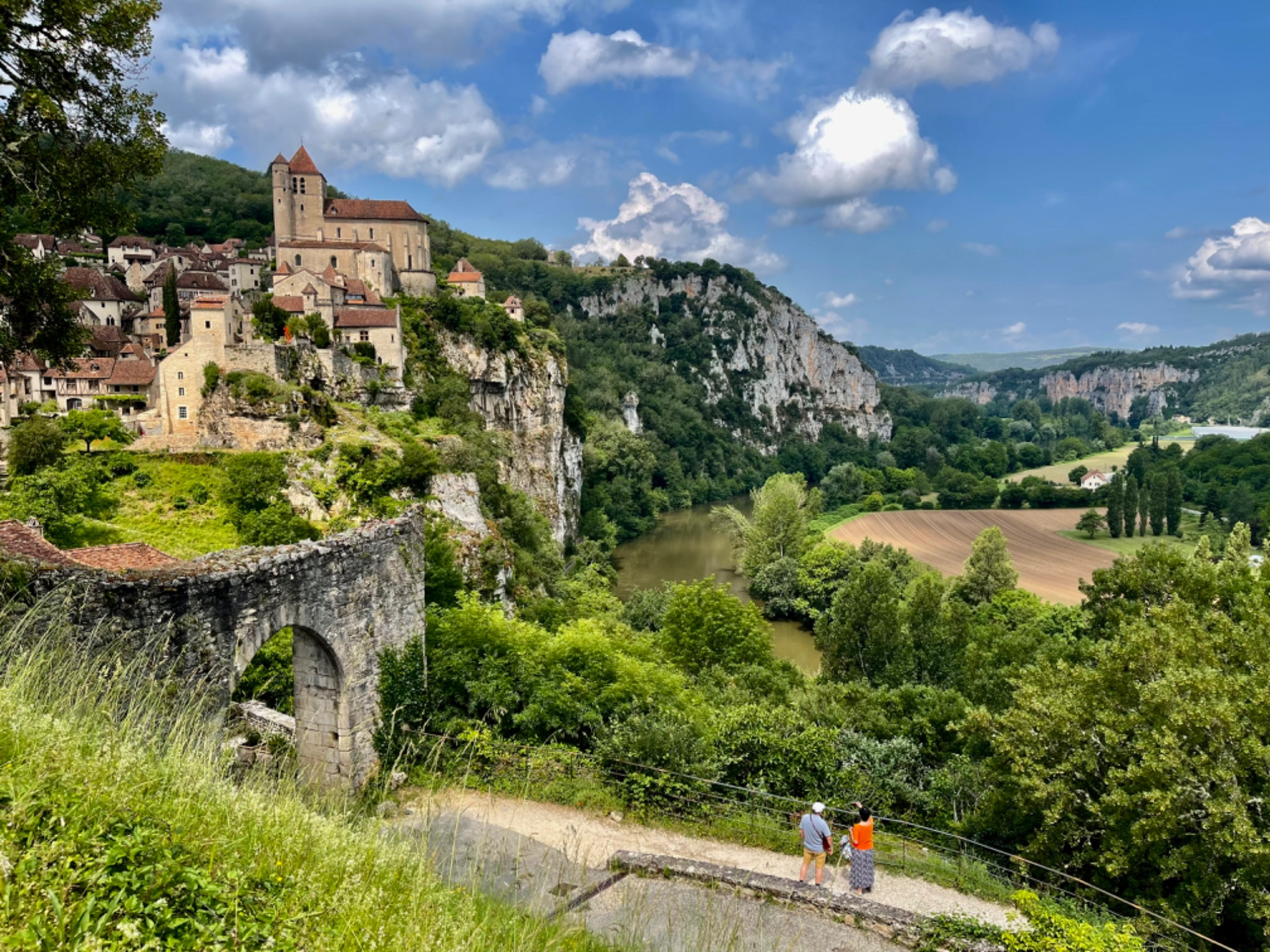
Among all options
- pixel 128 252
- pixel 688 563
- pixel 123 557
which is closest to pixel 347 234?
pixel 128 252

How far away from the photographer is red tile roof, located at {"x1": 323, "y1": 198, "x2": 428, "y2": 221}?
54.4m

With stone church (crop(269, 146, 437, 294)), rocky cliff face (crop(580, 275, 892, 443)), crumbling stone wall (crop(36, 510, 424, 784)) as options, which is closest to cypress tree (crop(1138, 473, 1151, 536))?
stone church (crop(269, 146, 437, 294))

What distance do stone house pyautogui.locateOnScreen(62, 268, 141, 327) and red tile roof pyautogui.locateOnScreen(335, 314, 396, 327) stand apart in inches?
705

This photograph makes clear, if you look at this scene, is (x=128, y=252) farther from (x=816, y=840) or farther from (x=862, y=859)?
(x=862, y=859)

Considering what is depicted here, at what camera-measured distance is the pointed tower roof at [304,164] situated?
5183cm

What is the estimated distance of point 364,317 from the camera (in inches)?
1564

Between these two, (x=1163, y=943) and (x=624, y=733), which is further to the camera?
(x=624, y=733)

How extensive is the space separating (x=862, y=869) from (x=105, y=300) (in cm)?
5541

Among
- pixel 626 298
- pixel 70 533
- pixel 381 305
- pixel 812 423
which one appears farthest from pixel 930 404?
pixel 70 533

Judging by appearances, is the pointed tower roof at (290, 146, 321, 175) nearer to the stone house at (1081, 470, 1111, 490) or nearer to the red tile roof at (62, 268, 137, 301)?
the red tile roof at (62, 268, 137, 301)

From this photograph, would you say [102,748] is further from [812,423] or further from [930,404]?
[930,404]

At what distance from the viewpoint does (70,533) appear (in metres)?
18.5

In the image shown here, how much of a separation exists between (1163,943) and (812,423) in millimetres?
148240

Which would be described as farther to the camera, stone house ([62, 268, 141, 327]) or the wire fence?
stone house ([62, 268, 141, 327])
